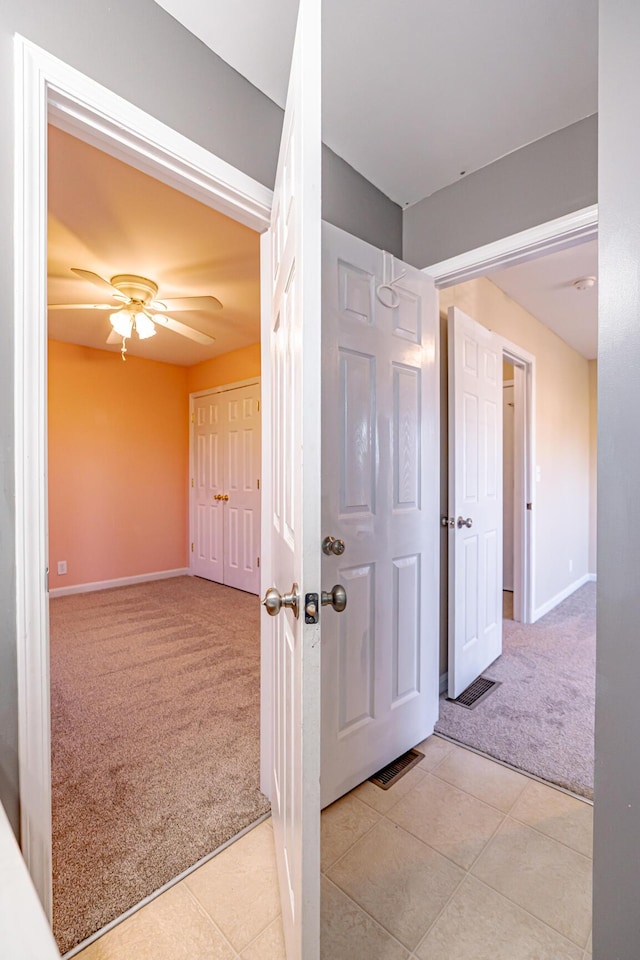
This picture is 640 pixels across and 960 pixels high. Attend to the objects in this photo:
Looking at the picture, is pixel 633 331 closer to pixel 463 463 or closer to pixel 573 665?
pixel 463 463

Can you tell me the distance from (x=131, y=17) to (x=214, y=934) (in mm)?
2462

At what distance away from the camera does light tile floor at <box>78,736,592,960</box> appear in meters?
1.11

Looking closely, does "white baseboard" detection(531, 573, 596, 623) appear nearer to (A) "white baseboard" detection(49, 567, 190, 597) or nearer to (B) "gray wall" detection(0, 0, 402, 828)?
(B) "gray wall" detection(0, 0, 402, 828)

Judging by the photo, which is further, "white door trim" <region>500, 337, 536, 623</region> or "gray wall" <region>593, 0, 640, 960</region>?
"white door trim" <region>500, 337, 536, 623</region>

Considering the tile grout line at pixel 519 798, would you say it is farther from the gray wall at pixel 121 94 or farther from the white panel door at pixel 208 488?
the white panel door at pixel 208 488

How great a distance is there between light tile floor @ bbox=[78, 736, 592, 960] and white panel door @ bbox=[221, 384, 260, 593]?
9.63 ft

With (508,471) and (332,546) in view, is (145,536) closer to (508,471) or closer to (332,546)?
(332,546)

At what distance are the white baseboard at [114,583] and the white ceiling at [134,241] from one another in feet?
8.16

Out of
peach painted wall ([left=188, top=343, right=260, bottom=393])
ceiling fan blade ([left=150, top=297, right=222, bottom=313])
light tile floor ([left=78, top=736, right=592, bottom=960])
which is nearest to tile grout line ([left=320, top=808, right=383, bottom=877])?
light tile floor ([left=78, top=736, right=592, bottom=960])

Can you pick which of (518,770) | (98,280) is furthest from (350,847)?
(98,280)

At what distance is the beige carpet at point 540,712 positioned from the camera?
181cm

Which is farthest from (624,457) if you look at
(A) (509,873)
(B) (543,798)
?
(B) (543,798)

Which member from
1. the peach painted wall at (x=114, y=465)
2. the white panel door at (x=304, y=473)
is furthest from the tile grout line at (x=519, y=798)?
the peach painted wall at (x=114, y=465)

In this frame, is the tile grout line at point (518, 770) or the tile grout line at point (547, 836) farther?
the tile grout line at point (518, 770)
